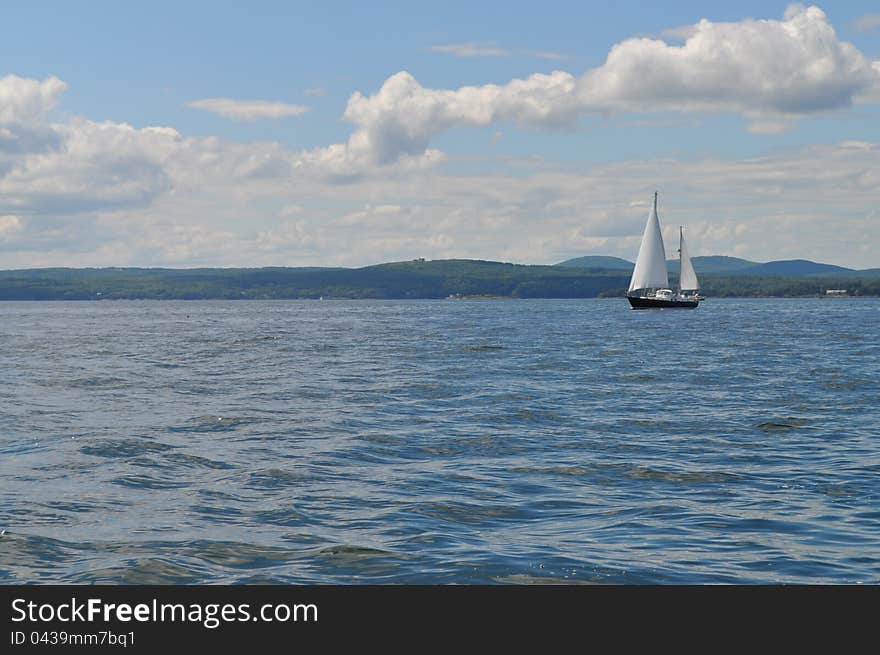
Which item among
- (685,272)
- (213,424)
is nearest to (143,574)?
(213,424)

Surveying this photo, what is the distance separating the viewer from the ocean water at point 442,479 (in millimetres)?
14297

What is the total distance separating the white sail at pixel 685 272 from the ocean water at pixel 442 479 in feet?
403

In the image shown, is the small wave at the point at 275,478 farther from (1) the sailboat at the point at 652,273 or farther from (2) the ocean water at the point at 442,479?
(1) the sailboat at the point at 652,273

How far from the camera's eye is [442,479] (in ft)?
67.6

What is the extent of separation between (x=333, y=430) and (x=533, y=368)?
2366 centimetres

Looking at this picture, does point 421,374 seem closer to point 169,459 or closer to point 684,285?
point 169,459

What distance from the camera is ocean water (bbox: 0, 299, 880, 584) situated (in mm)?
14297

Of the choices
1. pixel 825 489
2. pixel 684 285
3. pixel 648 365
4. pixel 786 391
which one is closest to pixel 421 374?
pixel 648 365

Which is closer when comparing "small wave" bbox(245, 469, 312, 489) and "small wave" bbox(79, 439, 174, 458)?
"small wave" bbox(245, 469, 312, 489)

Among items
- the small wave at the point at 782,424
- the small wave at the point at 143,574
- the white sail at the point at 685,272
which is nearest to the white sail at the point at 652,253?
the white sail at the point at 685,272

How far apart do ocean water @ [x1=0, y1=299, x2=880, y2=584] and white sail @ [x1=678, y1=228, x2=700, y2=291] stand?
123 metres

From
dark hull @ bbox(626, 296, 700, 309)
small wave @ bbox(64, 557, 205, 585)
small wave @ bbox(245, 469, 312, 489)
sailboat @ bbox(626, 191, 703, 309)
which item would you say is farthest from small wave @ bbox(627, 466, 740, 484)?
dark hull @ bbox(626, 296, 700, 309)

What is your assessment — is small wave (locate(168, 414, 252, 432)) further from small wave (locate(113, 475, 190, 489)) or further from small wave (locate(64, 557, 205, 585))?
small wave (locate(64, 557, 205, 585))
